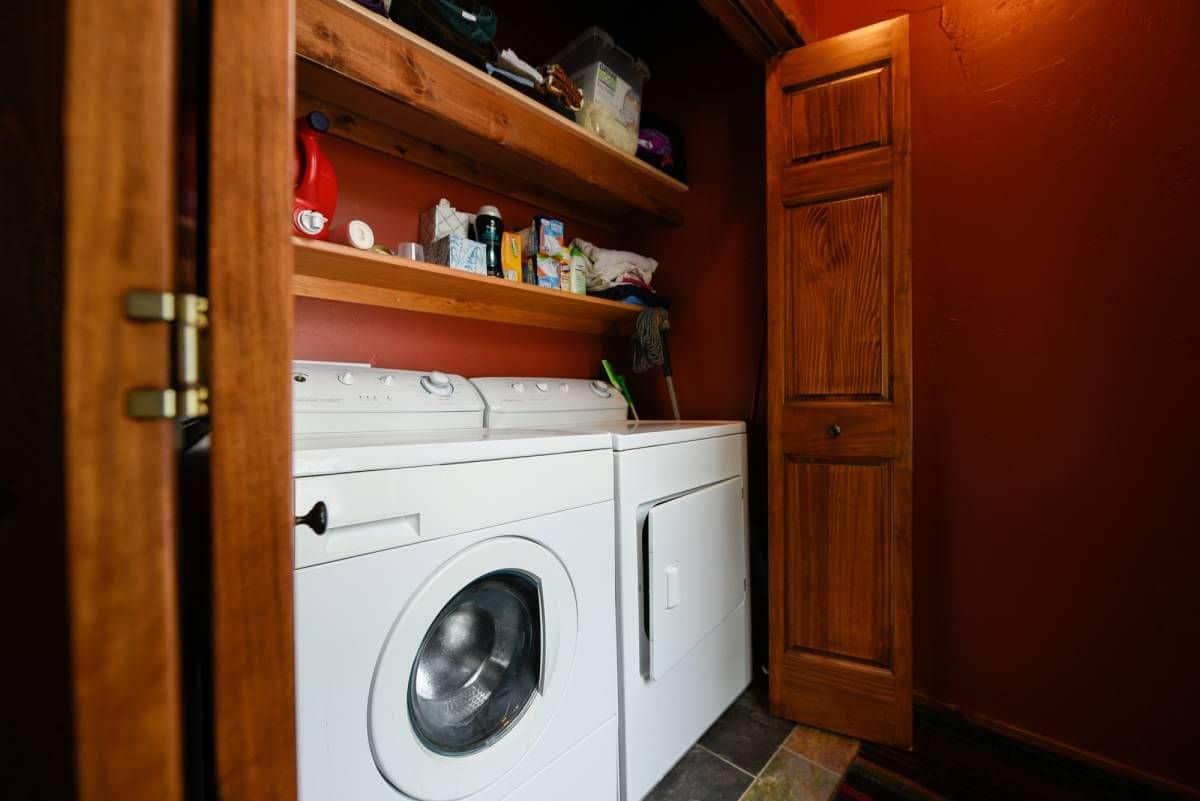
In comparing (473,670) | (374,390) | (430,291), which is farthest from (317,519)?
(430,291)

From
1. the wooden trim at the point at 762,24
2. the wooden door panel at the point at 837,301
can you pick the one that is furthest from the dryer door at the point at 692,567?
the wooden trim at the point at 762,24

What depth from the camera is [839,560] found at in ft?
4.76

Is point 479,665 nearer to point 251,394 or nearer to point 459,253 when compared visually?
point 251,394

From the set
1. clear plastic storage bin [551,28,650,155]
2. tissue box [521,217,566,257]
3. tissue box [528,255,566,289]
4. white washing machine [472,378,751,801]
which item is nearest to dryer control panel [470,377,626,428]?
white washing machine [472,378,751,801]

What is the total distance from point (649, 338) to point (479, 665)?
1268 mm

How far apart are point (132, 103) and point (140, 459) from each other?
0.21m

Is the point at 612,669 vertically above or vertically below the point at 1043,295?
below

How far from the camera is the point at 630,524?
3.84 feet

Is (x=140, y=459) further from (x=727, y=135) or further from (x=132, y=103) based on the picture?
(x=727, y=135)

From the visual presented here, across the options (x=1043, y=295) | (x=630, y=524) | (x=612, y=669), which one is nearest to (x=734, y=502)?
(x=630, y=524)

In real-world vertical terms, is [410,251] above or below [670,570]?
above

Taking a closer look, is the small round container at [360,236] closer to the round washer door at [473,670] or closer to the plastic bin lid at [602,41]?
the round washer door at [473,670]

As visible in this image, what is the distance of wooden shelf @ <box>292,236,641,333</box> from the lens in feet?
4.07

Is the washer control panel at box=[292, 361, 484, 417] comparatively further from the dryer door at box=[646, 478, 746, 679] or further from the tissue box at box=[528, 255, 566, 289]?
the dryer door at box=[646, 478, 746, 679]
